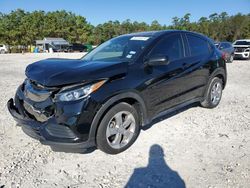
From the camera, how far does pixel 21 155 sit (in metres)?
3.52

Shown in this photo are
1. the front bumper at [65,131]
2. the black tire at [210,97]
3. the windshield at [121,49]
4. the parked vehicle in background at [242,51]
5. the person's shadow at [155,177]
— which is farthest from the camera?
the parked vehicle in background at [242,51]

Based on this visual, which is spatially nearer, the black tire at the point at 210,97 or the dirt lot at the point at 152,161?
the dirt lot at the point at 152,161

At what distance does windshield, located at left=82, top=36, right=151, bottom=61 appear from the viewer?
3951 mm

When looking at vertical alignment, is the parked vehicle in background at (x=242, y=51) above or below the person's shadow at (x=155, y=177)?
above

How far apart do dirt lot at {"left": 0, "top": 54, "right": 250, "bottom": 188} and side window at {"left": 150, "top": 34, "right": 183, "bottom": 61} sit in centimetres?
127

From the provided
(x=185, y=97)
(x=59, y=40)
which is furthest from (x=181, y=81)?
(x=59, y=40)

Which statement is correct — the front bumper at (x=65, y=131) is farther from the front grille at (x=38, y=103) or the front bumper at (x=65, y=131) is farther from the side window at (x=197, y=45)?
the side window at (x=197, y=45)

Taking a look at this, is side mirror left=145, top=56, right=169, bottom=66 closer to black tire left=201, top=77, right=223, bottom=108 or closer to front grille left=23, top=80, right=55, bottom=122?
front grille left=23, top=80, right=55, bottom=122

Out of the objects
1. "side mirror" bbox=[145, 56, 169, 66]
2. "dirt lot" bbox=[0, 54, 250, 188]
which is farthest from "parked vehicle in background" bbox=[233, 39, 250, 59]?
"side mirror" bbox=[145, 56, 169, 66]

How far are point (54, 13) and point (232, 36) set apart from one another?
4271 centimetres

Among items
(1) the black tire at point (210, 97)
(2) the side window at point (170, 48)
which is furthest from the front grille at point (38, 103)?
(1) the black tire at point (210, 97)

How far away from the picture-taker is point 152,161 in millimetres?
3381

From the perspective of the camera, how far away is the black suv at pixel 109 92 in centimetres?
310

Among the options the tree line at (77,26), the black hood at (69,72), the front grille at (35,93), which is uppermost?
the tree line at (77,26)
